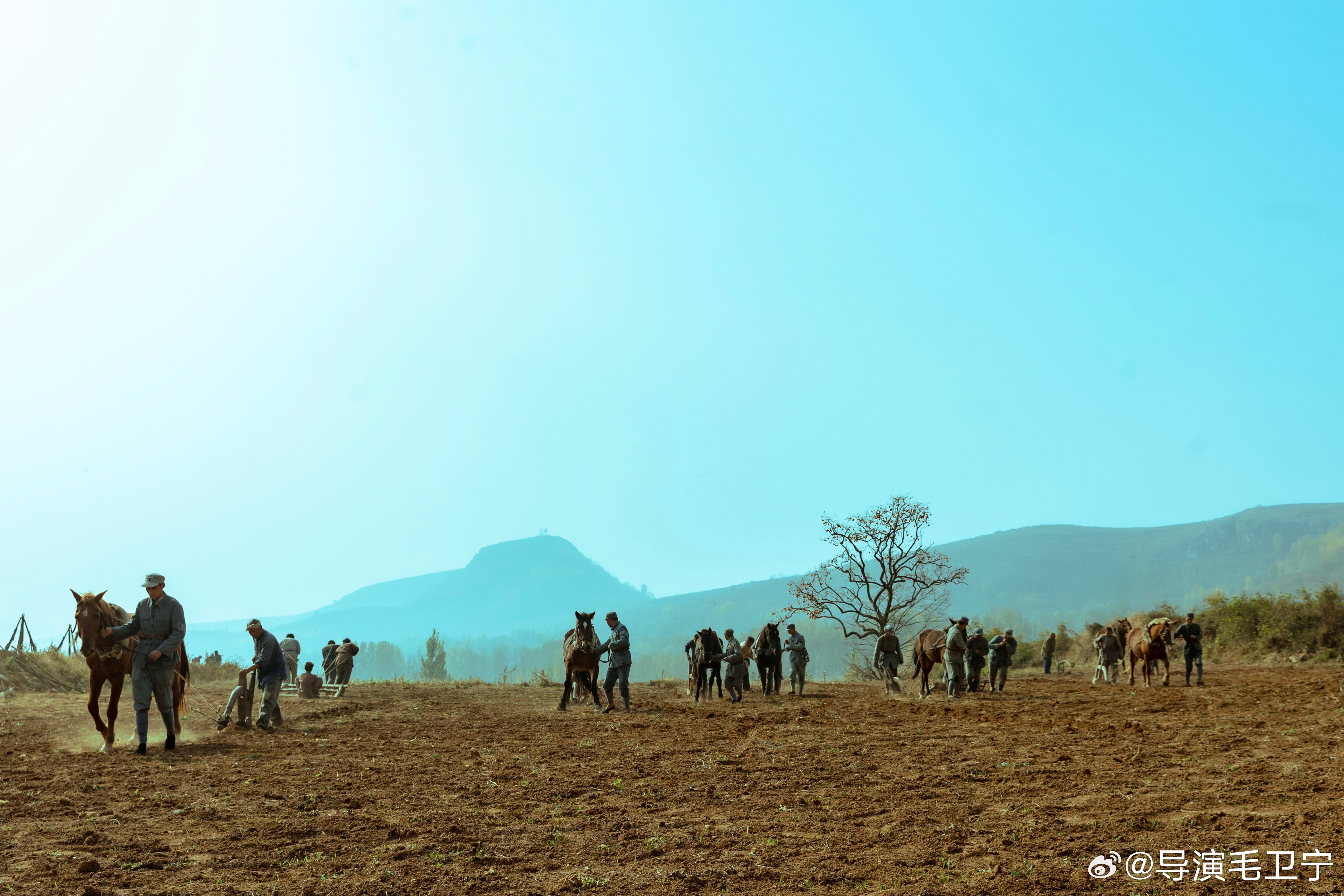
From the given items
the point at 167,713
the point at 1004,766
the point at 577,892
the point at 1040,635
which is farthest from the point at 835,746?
the point at 1040,635

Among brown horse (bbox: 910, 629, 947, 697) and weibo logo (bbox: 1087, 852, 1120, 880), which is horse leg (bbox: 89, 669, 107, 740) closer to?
weibo logo (bbox: 1087, 852, 1120, 880)

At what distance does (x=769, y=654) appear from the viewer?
23922 millimetres

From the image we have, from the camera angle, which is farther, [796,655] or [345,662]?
[345,662]

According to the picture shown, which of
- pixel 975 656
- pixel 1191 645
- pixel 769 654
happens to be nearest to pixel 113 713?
pixel 769 654

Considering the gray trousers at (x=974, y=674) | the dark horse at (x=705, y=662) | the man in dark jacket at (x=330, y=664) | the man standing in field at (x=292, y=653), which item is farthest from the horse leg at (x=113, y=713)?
the gray trousers at (x=974, y=674)

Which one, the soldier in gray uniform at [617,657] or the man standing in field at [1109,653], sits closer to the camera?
the soldier in gray uniform at [617,657]

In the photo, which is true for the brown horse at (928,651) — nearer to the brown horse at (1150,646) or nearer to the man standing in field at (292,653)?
the brown horse at (1150,646)

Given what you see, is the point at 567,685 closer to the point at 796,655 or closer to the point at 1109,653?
the point at 796,655

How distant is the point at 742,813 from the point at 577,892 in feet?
9.05

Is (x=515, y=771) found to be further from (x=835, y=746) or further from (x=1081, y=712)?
(x=1081, y=712)

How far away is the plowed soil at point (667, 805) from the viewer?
6.53 meters

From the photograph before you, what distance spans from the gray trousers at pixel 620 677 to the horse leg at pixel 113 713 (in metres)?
8.67

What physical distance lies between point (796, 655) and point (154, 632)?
1629 centimetres

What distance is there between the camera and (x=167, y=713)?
40.6ft
